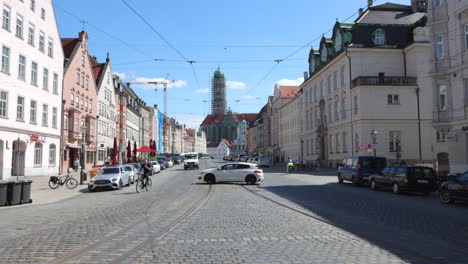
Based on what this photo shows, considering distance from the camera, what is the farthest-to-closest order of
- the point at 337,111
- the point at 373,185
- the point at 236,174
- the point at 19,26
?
1. the point at 337,111
2. the point at 19,26
3. the point at 236,174
4. the point at 373,185

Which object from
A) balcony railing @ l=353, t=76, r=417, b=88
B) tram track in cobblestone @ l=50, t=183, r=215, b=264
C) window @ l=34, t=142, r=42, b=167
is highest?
balcony railing @ l=353, t=76, r=417, b=88

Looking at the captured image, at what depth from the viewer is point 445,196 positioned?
16.6 meters

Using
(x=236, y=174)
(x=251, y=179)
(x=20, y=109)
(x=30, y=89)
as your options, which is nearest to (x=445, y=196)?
(x=251, y=179)

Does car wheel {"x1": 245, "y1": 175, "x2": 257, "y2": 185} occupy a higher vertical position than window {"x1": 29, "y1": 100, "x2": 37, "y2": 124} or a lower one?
lower

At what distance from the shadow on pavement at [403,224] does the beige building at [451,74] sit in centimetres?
1297

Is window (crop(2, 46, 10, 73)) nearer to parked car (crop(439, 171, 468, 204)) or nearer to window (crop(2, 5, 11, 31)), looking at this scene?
window (crop(2, 5, 11, 31))

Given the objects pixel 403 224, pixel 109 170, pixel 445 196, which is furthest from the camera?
pixel 109 170

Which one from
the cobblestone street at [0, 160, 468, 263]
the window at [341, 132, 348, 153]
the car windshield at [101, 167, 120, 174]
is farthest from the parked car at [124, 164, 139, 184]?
the window at [341, 132, 348, 153]

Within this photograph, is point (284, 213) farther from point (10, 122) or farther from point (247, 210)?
point (10, 122)

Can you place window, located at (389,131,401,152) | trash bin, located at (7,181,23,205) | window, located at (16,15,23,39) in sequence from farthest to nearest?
window, located at (389,131,401,152), window, located at (16,15,23,39), trash bin, located at (7,181,23,205)

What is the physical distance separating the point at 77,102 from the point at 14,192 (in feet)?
106

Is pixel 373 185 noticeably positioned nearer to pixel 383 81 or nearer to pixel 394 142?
pixel 394 142

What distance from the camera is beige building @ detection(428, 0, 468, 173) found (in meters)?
26.4

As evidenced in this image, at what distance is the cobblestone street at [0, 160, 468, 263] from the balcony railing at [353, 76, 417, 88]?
31081 millimetres
